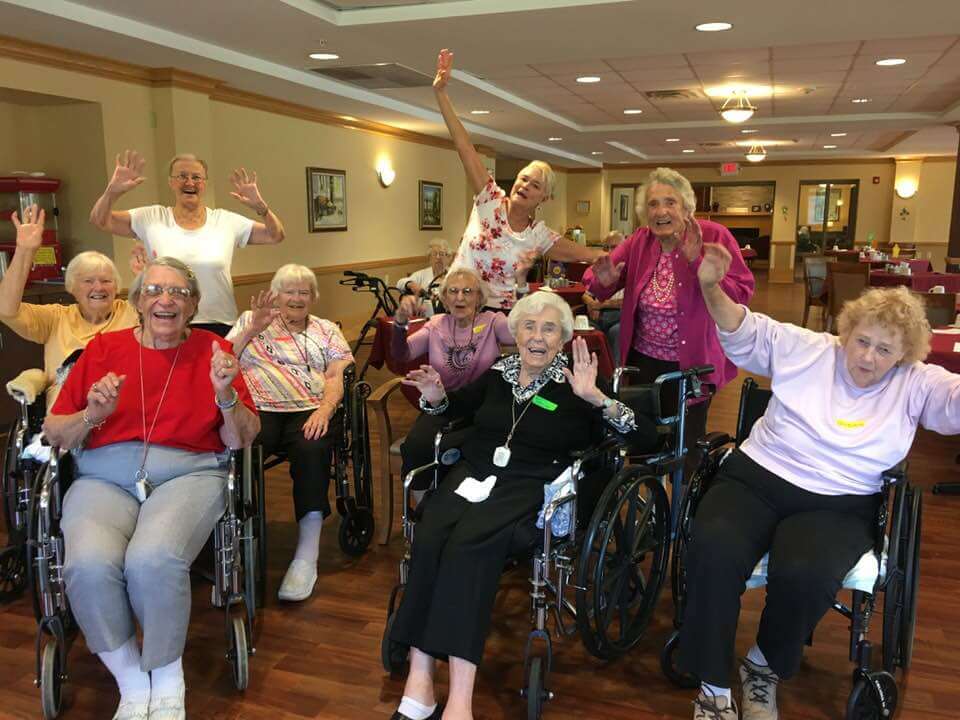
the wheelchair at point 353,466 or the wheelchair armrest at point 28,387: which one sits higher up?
the wheelchair armrest at point 28,387

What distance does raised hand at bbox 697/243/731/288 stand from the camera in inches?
85.4

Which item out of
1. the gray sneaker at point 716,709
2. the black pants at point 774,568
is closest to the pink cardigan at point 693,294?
the black pants at point 774,568

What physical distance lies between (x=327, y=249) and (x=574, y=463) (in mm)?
6979

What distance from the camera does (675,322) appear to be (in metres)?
2.80

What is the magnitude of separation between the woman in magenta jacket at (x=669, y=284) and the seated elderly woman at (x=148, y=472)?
147cm

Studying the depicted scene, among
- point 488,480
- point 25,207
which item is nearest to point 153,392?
point 488,480

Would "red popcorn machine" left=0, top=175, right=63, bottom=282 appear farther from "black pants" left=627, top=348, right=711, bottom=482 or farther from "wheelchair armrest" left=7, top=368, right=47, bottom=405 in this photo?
"black pants" left=627, top=348, right=711, bottom=482

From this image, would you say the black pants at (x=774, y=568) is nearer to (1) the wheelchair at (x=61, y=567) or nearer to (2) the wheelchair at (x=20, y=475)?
(1) the wheelchair at (x=61, y=567)

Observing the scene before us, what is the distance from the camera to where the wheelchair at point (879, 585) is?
1.94 metres

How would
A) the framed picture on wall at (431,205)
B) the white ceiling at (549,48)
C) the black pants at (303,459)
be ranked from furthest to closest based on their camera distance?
the framed picture on wall at (431,205)
the white ceiling at (549,48)
the black pants at (303,459)

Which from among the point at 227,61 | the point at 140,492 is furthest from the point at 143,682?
the point at 227,61

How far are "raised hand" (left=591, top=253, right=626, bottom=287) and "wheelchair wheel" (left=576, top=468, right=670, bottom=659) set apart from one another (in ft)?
2.87

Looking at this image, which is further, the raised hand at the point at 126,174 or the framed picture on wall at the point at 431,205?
the framed picture on wall at the point at 431,205

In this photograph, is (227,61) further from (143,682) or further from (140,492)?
(143,682)
